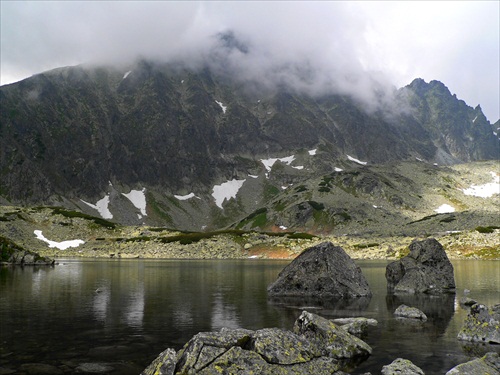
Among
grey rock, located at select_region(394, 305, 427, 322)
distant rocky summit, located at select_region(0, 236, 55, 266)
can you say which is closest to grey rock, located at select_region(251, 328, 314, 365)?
grey rock, located at select_region(394, 305, 427, 322)

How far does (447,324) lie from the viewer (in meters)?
32.7

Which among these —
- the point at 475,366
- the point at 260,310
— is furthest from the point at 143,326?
the point at 475,366

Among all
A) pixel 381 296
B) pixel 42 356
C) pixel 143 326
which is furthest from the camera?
pixel 381 296

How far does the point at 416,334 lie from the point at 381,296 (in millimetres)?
22435

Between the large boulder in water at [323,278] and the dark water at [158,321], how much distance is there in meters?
2.57

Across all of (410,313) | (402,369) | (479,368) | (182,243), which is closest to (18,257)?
(182,243)

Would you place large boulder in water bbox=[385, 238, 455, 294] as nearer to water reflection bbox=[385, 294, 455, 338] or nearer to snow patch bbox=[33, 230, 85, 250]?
water reflection bbox=[385, 294, 455, 338]

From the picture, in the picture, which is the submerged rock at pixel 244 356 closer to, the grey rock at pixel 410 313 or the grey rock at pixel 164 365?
the grey rock at pixel 164 365

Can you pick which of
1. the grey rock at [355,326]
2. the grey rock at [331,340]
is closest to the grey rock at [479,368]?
the grey rock at [331,340]

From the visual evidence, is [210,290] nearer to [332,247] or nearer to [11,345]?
[332,247]

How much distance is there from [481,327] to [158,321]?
2327 cm

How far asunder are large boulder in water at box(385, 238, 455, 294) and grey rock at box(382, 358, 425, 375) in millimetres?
39632

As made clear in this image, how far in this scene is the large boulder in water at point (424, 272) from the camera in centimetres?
5753

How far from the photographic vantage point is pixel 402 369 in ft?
62.8
